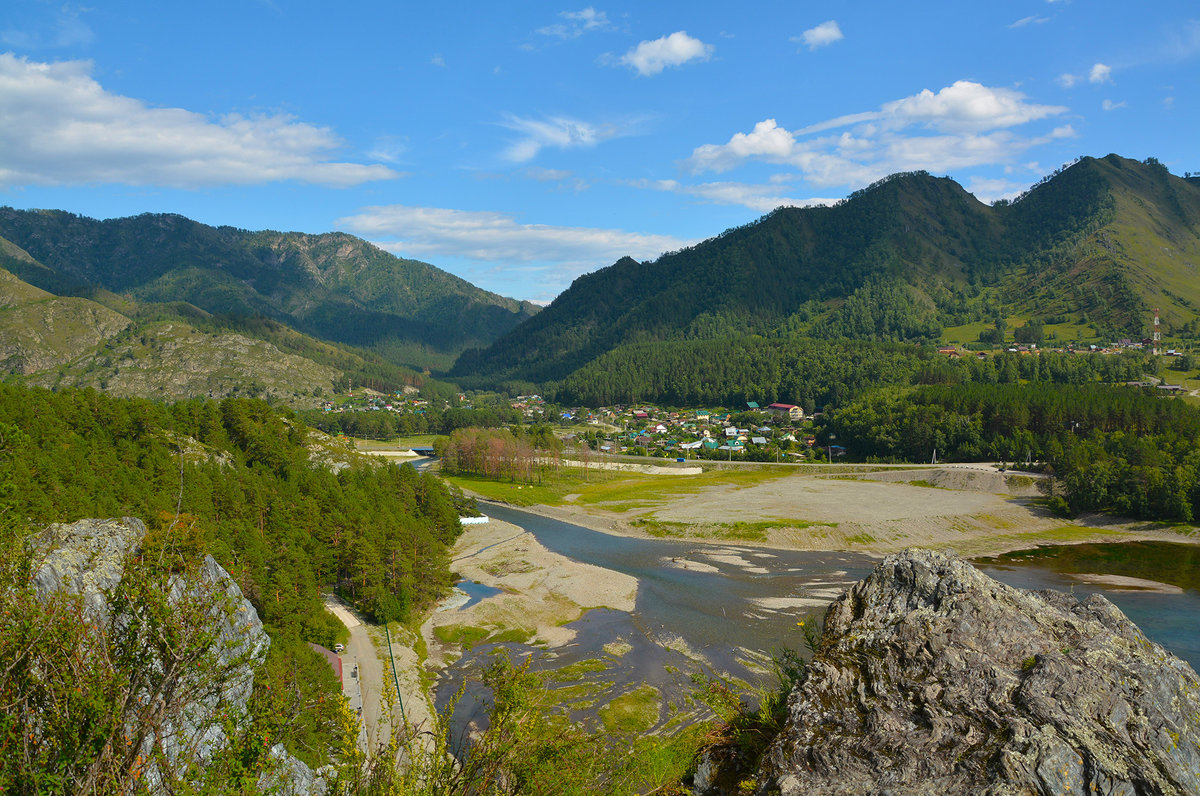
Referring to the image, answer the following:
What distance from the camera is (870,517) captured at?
86375mm

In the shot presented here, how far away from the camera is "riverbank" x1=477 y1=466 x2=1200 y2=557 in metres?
80.1

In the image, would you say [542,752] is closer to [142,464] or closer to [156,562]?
[156,562]

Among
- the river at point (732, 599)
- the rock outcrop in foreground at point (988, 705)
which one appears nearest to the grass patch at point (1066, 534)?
the river at point (732, 599)

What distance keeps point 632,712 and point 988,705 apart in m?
28.7

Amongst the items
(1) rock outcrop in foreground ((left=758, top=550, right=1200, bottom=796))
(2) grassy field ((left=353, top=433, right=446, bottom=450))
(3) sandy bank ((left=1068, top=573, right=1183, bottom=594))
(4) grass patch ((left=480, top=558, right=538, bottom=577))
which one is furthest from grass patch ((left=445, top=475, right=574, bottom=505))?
(1) rock outcrop in foreground ((left=758, top=550, right=1200, bottom=796))

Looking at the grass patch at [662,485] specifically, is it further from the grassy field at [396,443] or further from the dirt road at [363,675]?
the grassy field at [396,443]

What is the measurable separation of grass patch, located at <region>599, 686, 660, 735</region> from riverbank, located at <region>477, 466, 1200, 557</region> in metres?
42.4

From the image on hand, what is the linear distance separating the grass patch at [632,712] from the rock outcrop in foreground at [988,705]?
24.0 meters

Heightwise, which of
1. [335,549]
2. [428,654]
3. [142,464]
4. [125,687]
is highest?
[125,687]

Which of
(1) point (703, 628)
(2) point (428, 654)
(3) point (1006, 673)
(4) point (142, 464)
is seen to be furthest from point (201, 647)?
(4) point (142, 464)

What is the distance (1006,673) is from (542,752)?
8.66 meters

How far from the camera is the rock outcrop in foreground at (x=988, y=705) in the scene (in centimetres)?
1078

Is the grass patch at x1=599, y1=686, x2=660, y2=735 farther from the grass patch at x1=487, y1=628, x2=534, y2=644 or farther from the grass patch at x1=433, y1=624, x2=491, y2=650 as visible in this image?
the grass patch at x1=433, y1=624, x2=491, y2=650

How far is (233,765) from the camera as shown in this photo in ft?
31.6
